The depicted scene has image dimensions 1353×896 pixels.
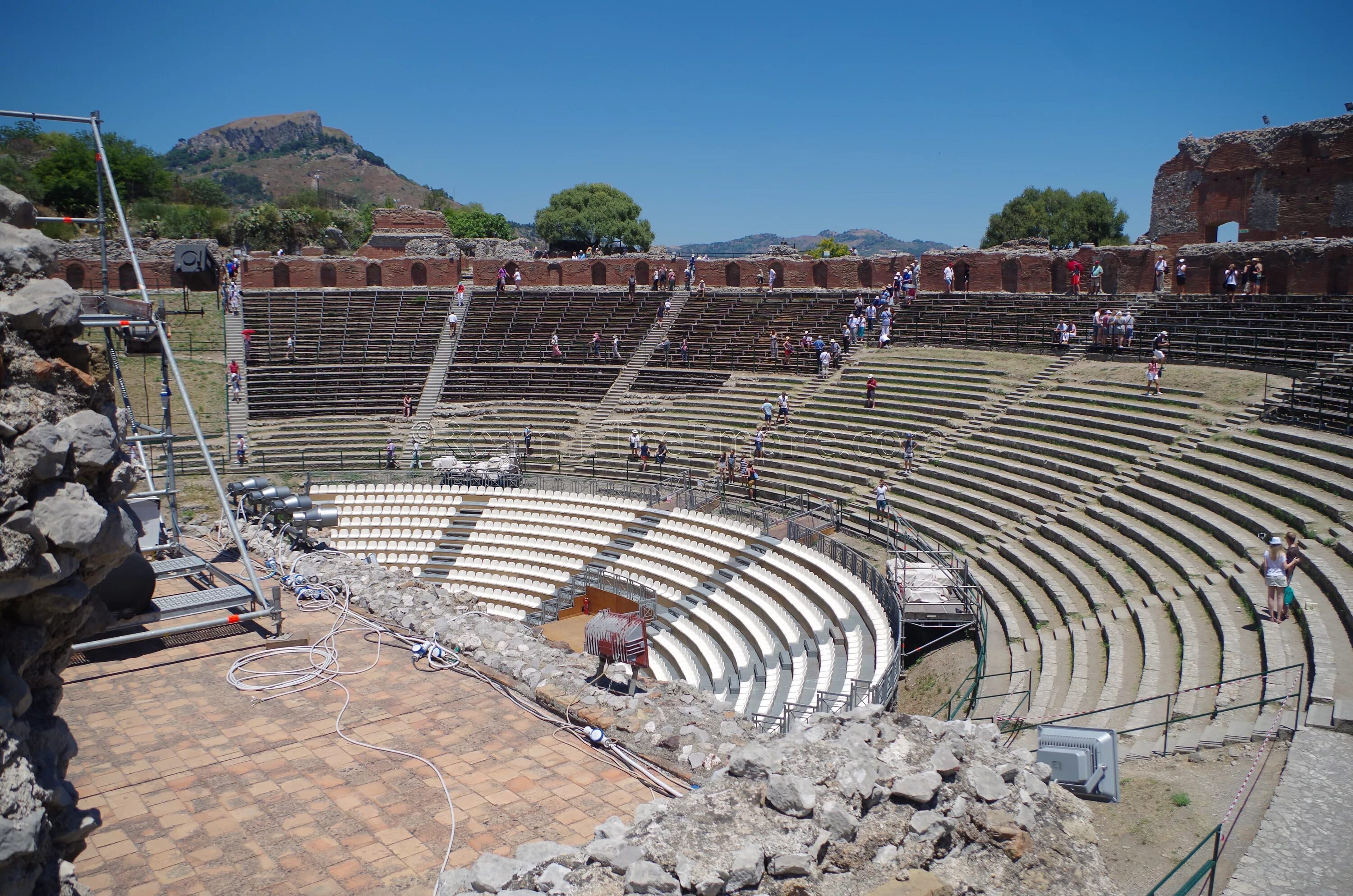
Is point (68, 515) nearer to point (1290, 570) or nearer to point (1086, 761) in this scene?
point (1086, 761)

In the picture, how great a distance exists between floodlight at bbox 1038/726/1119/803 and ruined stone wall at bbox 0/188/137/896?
696 cm

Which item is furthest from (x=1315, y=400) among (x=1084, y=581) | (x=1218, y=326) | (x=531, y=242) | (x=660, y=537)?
(x=531, y=242)

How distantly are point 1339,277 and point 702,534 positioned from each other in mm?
17526

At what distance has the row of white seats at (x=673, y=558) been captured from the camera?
65.8ft

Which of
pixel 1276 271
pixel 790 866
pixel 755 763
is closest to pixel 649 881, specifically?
pixel 790 866

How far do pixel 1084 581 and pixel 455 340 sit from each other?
1060 inches

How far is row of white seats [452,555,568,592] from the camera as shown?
2208 centimetres

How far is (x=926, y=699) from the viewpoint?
44.1 feet

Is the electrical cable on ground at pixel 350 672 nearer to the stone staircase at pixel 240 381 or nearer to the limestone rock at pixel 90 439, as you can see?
the limestone rock at pixel 90 439

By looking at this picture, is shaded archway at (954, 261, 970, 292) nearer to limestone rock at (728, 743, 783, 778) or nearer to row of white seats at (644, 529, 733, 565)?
row of white seats at (644, 529, 733, 565)

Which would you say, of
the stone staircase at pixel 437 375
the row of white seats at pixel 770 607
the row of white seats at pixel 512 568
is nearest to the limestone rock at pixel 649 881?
the row of white seats at pixel 770 607

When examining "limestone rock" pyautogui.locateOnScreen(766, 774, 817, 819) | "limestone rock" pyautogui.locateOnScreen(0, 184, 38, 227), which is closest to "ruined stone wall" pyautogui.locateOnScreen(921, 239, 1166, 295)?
"limestone rock" pyautogui.locateOnScreen(766, 774, 817, 819)

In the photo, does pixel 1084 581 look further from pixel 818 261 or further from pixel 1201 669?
pixel 818 261

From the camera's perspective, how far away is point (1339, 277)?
23.7 m
